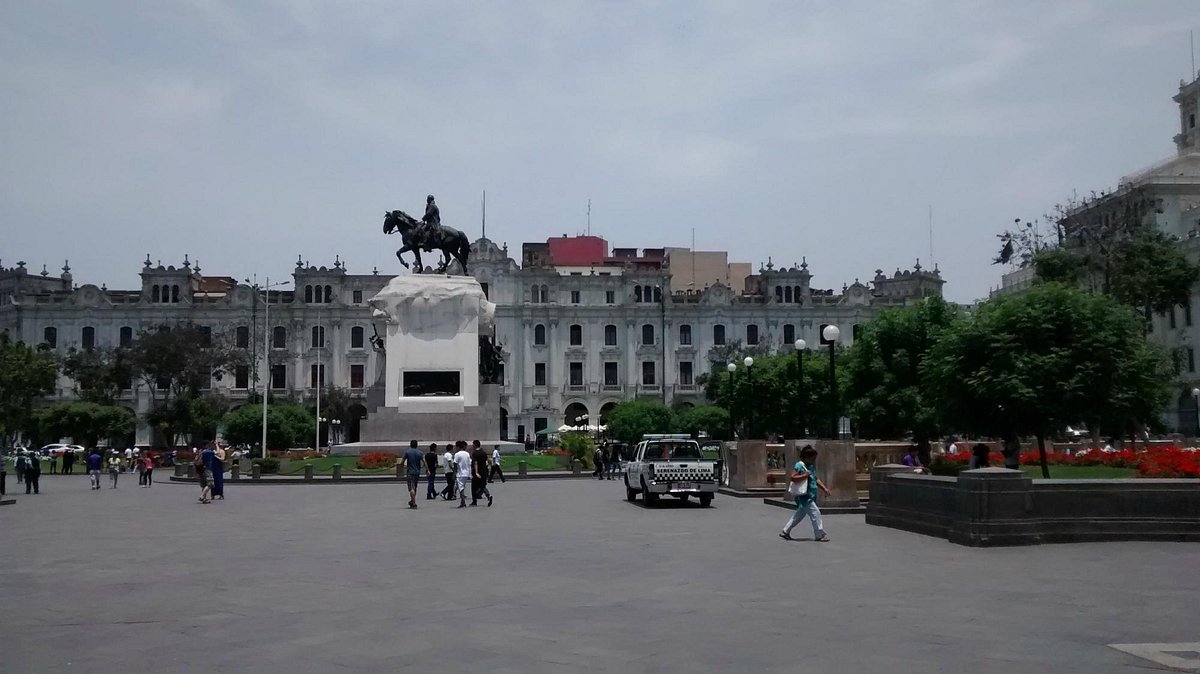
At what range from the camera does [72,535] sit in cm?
1870

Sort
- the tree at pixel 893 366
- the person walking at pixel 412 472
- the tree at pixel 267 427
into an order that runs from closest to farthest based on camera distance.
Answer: the person walking at pixel 412 472
the tree at pixel 893 366
the tree at pixel 267 427

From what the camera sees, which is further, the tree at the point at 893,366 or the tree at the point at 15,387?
the tree at the point at 893,366

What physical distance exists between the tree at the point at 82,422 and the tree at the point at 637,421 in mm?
32285

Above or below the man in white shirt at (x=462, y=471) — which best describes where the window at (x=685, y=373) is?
above

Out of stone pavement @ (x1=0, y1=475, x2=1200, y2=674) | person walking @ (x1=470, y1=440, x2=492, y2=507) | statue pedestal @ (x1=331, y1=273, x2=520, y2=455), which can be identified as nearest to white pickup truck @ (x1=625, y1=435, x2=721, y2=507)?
person walking @ (x1=470, y1=440, x2=492, y2=507)

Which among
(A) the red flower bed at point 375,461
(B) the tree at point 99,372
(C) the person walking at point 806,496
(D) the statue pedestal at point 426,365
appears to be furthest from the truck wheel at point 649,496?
(B) the tree at point 99,372

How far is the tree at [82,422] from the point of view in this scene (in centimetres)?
6781

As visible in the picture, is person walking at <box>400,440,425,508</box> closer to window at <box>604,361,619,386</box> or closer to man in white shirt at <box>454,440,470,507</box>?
man in white shirt at <box>454,440,470,507</box>

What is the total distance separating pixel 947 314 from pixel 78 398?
228 feet

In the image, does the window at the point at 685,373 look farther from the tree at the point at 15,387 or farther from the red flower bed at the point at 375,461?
the tree at the point at 15,387

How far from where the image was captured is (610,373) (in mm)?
91938

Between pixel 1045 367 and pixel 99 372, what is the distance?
2733 inches

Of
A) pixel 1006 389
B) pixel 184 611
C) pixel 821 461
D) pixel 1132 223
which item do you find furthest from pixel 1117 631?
pixel 1132 223

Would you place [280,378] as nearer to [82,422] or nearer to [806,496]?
[82,422]
